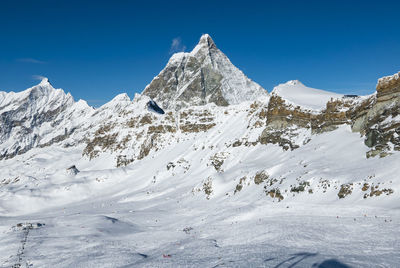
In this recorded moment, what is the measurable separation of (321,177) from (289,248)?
14520 mm

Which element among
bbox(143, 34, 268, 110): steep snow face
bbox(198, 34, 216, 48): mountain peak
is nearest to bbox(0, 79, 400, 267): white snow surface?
bbox(143, 34, 268, 110): steep snow face

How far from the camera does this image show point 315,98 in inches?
2014

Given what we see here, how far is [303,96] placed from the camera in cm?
5312

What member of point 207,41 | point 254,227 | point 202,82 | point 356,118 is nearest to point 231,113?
point 356,118

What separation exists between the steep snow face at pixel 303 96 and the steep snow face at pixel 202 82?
346ft

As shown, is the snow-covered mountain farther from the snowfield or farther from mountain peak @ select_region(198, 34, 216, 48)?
mountain peak @ select_region(198, 34, 216, 48)

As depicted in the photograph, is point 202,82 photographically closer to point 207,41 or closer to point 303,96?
point 207,41

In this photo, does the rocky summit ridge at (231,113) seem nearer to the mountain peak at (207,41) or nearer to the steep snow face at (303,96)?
the steep snow face at (303,96)

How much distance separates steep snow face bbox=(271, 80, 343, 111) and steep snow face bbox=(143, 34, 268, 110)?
105 meters

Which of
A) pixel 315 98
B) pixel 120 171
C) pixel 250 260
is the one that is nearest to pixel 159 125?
pixel 120 171

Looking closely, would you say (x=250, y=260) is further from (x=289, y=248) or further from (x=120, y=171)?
(x=120, y=171)

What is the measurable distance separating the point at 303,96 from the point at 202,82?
5015 inches

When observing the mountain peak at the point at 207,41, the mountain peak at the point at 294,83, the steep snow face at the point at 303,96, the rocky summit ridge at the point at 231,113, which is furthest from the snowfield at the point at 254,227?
the mountain peak at the point at 207,41

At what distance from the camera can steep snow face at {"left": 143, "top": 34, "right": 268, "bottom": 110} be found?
170 metres
